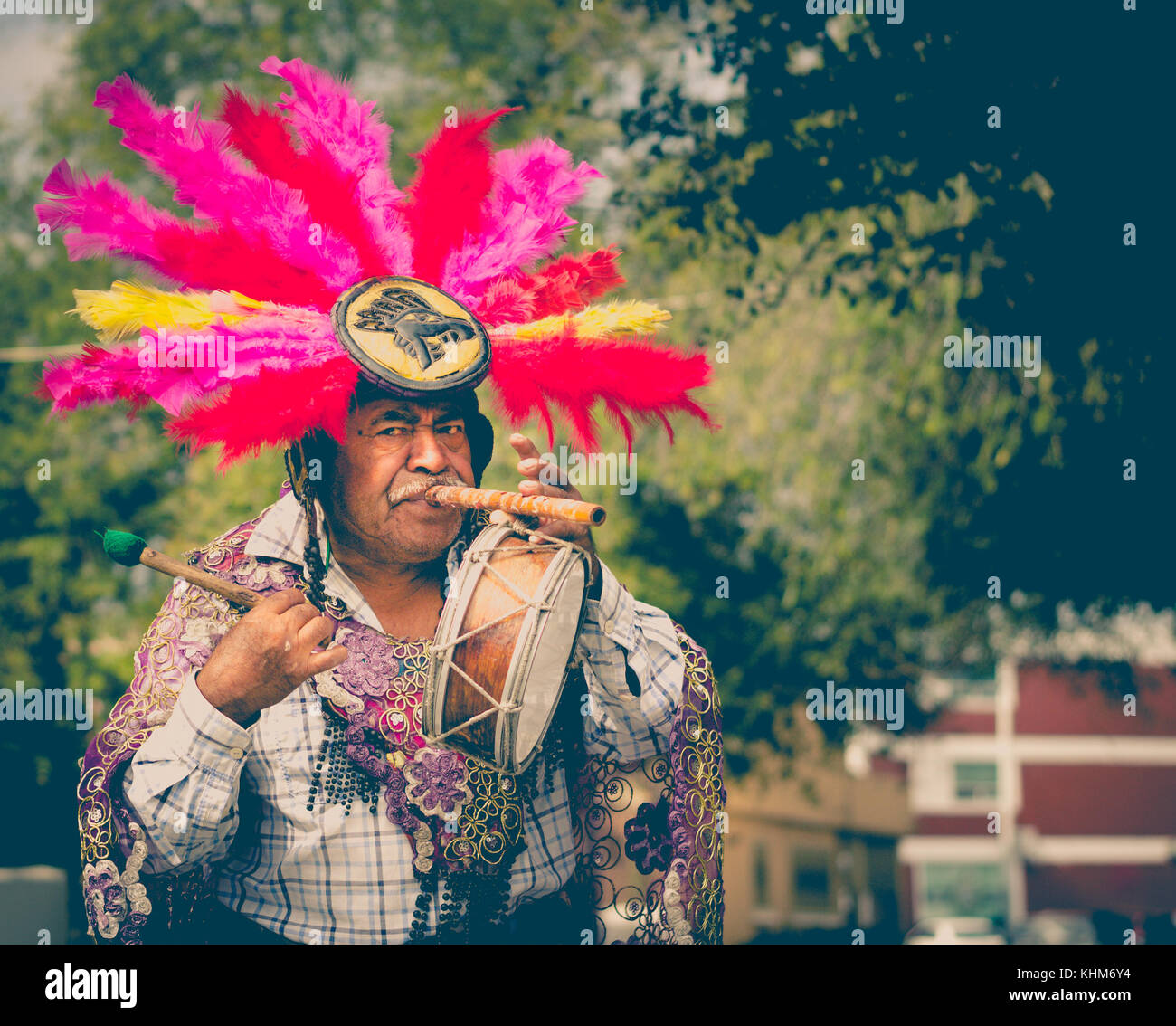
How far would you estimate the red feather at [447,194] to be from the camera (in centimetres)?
357

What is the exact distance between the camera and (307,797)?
330cm

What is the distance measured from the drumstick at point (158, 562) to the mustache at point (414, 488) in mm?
433

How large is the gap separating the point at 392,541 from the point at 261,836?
2.69 ft

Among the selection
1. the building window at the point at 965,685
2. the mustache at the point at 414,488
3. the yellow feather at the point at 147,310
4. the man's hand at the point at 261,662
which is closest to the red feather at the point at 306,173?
the yellow feather at the point at 147,310

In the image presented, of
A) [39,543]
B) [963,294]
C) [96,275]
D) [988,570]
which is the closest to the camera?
[963,294]

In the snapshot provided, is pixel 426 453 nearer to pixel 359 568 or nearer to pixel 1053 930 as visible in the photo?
pixel 359 568

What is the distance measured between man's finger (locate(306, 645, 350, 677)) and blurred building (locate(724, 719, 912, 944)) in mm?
19110

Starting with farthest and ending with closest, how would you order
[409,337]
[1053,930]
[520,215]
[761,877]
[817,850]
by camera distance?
1. [761,877]
2. [817,850]
3. [1053,930]
4. [520,215]
5. [409,337]

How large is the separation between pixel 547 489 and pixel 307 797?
39.0 inches

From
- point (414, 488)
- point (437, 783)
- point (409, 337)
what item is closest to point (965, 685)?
point (437, 783)

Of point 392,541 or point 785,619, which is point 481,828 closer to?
point 392,541

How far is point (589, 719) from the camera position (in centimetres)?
363

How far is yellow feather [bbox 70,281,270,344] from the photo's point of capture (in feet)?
10.7

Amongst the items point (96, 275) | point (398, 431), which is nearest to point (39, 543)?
point (96, 275)
